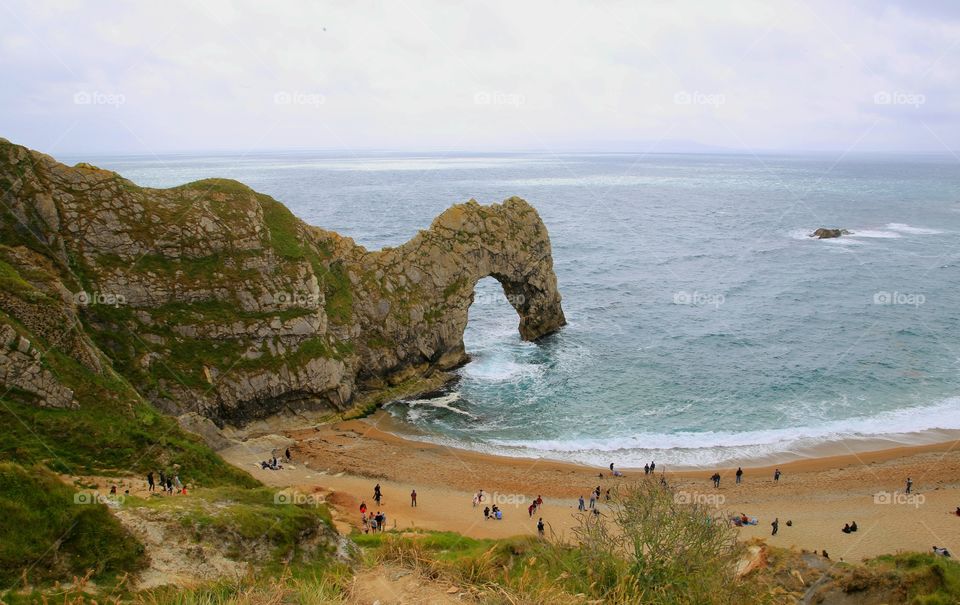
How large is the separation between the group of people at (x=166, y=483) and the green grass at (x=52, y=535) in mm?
9281

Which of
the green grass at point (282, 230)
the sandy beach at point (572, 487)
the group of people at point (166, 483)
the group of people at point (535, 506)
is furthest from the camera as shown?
the green grass at point (282, 230)

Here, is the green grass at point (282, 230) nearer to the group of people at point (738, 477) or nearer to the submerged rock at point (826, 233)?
the group of people at point (738, 477)

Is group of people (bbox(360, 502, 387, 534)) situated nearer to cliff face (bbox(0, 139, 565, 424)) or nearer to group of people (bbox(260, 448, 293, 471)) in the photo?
group of people (bbox(260, 448, 293, 471))

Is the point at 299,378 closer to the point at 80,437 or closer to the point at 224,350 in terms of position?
the point at 224,350

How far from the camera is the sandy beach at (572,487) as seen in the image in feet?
→ 110

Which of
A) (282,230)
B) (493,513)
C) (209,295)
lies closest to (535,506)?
(493,513)

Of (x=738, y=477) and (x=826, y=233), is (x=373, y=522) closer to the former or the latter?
(x=738, y=477)

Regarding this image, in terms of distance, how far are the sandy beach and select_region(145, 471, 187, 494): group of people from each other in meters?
7.91

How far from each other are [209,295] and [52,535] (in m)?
28.0

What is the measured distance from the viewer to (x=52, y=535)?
15.6 m

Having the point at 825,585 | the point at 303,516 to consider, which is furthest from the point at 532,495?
the point at 303,516

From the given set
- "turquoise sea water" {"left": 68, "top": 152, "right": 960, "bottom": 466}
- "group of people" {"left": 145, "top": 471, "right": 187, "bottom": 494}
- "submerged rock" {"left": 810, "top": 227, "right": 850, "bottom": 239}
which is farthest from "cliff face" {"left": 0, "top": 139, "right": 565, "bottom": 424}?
"submerged rock" {"left": 810, "top": 227, "right": 850, "bottom": 239}

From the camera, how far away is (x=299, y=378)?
43.1 meters

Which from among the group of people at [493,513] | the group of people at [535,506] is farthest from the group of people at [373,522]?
the group of people at [535,506]
